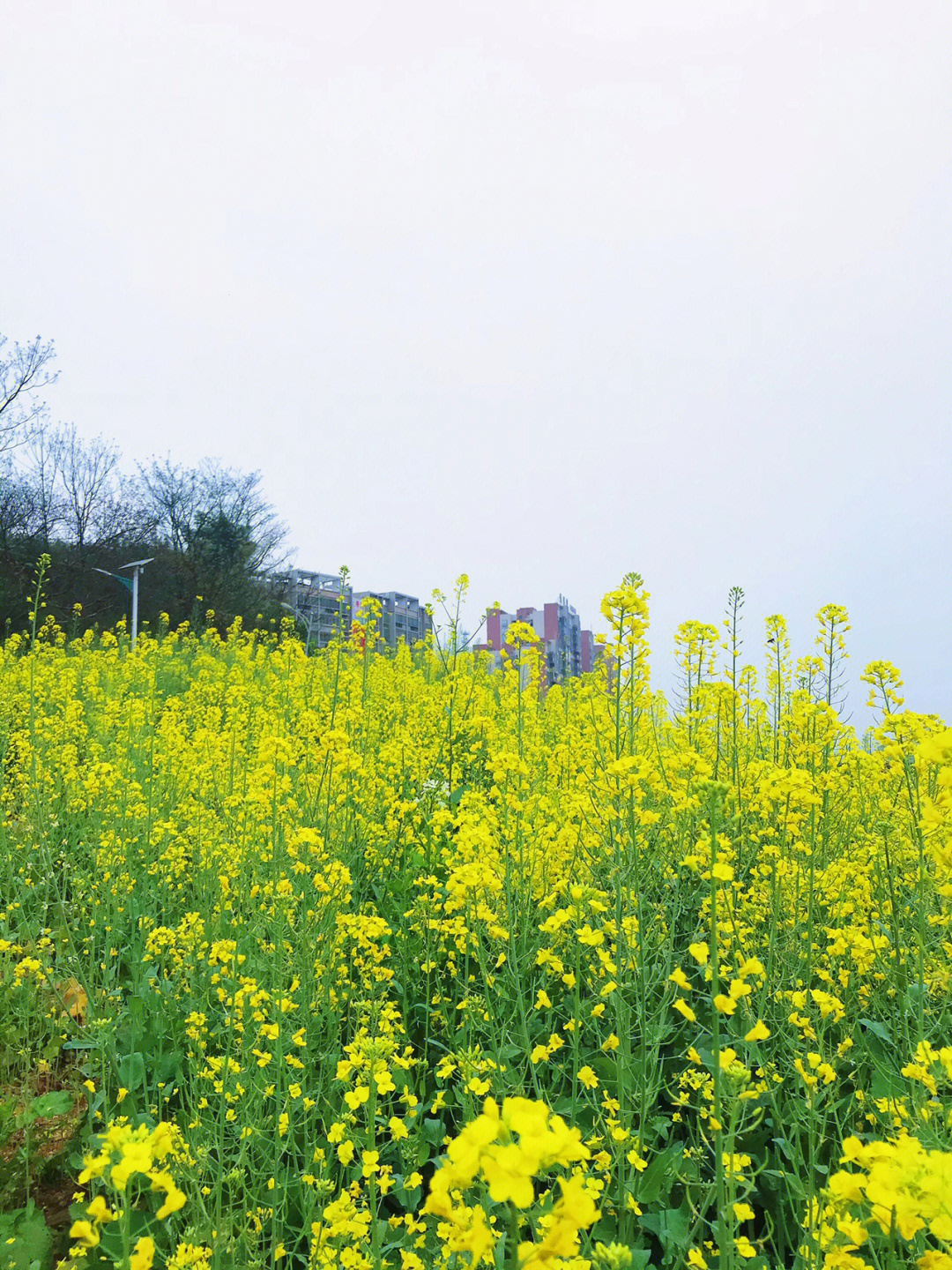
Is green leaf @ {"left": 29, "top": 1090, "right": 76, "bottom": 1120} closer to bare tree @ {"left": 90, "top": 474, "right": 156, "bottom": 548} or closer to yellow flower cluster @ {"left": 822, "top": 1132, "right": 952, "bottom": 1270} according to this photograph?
yellow flower cluster @ {"left": 822, "top": 1132, "right": 952, "bottom": 1270}

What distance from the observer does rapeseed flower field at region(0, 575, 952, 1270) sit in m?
1.35

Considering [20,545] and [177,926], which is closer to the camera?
[177,926]

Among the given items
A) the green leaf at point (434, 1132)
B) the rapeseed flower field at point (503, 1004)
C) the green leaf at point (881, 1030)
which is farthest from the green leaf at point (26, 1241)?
the green leaf at point (881, 1030)

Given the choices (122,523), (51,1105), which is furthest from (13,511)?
(51,1105)

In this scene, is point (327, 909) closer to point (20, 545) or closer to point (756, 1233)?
point (756, 1233)

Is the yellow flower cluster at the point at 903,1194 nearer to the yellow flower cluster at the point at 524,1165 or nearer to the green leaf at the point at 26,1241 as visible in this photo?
Answer: the yellow flower cluster at the point at 524,1165

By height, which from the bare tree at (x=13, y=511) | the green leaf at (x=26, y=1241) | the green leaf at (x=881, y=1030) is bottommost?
the green leaf at (x=26, y=1241)

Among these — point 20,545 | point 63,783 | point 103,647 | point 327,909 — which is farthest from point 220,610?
A: point 327,909

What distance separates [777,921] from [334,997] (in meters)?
1.60

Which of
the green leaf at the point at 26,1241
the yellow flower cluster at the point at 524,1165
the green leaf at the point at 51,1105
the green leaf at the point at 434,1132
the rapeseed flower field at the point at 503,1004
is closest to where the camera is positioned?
the yellow flower cluster at the point at 524,1165

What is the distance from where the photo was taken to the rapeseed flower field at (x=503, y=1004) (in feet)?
4.44

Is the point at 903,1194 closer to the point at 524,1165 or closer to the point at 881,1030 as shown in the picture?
the point at 524,1165

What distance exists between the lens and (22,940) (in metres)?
3.61

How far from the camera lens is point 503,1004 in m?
2.58
